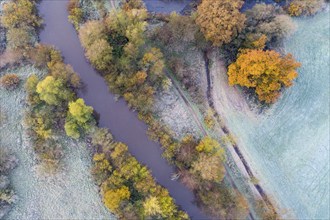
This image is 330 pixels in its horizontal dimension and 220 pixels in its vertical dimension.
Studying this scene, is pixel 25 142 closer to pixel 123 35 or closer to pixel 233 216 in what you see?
pixel 123 35

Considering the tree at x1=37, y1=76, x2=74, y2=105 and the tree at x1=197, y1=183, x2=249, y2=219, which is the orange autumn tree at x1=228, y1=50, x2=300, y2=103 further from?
the tree at x1=37, y1=76, x2=74, y2=105

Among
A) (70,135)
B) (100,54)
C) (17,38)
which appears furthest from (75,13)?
(70,135)

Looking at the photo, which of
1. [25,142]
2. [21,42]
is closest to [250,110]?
[25,142]

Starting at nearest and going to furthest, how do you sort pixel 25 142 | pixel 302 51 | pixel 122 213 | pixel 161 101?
1. pixel 122 213
2. pixel 25 142
3. pixel 161 101
4. pixel 302 51

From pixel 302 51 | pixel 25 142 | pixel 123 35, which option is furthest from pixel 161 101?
pixel 302 51

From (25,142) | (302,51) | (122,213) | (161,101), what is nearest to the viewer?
(122,213)

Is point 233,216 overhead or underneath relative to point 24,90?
underneath

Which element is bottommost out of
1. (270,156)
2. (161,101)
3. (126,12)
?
(270,156)

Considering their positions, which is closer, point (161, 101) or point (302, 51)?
point (161, 101)
